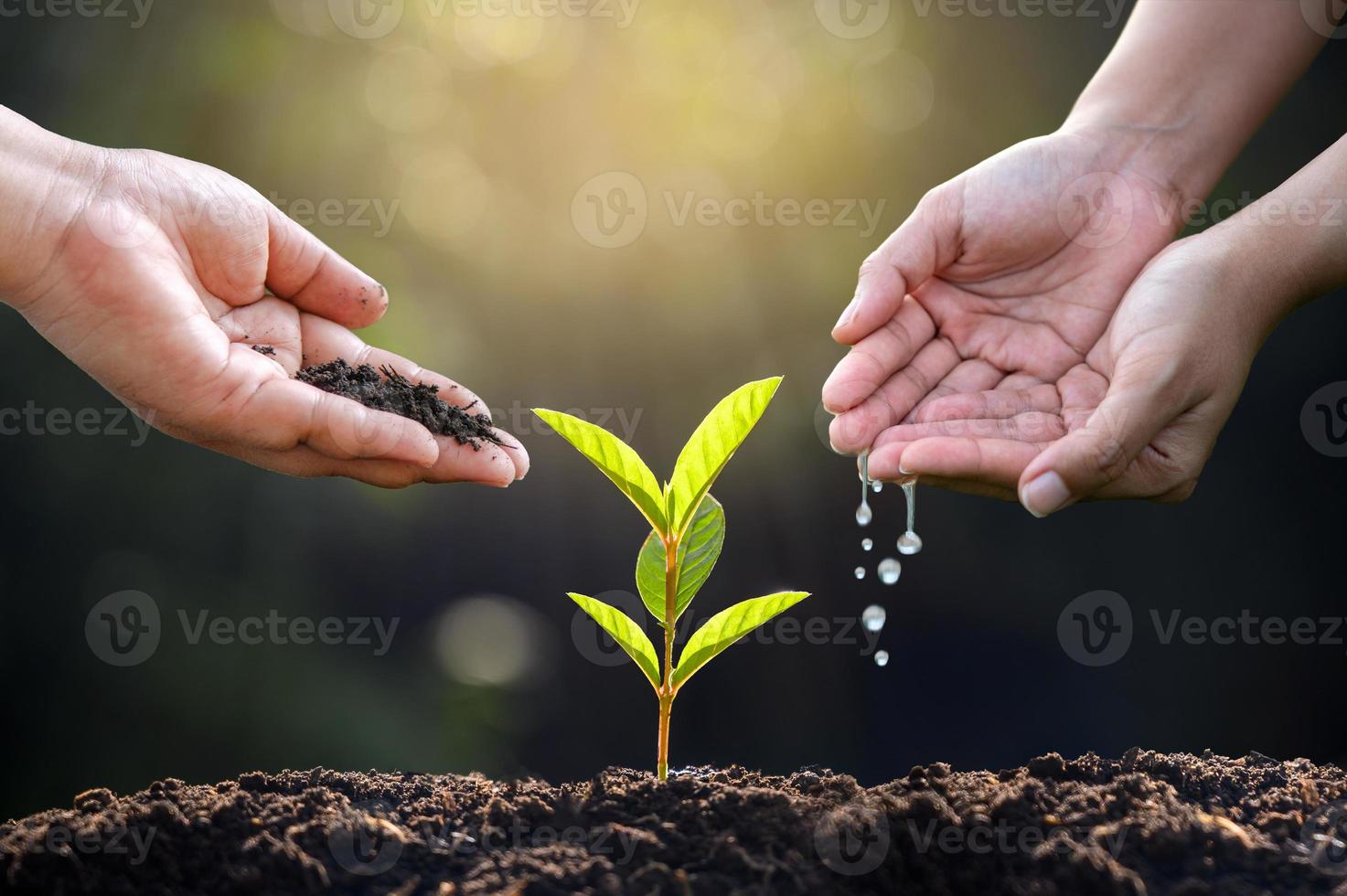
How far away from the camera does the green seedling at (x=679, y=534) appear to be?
1350 millimetres

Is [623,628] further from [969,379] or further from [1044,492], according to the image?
[969,379]

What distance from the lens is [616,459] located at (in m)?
1.38

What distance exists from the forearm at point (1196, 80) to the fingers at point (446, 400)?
60.0 inches

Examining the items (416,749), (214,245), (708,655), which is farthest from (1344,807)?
(416,749)

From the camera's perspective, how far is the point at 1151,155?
215 cm

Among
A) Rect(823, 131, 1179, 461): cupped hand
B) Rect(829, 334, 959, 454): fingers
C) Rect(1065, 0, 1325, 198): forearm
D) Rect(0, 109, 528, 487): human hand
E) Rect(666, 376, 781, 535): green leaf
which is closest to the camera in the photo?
Rect(666, 376, 781, 535): green leaf

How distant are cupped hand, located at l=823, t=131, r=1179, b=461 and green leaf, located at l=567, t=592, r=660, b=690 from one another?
708 mm

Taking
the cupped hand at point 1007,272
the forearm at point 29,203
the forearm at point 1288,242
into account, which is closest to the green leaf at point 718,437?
the cupped hand at point 1007,272

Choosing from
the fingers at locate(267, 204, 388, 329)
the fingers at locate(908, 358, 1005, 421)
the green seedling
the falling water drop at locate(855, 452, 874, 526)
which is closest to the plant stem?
the green seedling

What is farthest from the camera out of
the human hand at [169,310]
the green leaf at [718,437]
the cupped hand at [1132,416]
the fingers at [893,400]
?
the fingers at [893,400]

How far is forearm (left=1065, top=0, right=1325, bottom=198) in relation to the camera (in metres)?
2.05

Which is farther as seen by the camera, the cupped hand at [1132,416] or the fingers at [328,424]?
the fingers at [328,424]

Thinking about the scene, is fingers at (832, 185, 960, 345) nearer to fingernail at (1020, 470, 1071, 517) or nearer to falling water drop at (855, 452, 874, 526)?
falling water drop at (855, 452, 874, 526)

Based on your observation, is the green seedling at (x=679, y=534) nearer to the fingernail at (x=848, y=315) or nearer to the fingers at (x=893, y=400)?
the fingers at (x=893, y=400)
